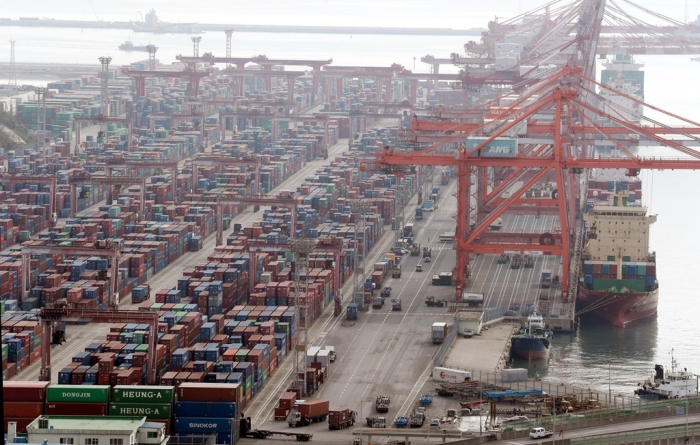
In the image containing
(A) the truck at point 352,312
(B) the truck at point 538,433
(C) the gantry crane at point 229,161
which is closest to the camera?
(B) the truck at point 538,433

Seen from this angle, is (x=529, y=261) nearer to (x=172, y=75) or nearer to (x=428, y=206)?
(x=428, y=206)

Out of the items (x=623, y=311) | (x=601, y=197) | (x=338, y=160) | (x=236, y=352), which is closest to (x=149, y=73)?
(x=338, y=160)

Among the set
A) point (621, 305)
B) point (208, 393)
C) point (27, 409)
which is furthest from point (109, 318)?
point (621, 305)

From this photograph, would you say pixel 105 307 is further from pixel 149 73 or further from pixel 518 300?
pixel 149 73

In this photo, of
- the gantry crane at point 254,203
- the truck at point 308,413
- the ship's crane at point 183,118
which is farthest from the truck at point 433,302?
the ship's crane at point 183,118

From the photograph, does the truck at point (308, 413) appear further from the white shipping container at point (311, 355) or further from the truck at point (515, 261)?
the truck at point (515, 261)
